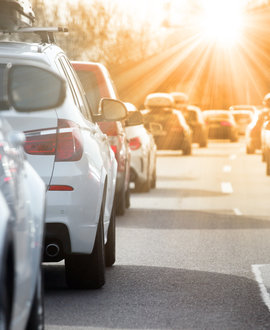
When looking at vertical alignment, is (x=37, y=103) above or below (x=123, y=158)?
above

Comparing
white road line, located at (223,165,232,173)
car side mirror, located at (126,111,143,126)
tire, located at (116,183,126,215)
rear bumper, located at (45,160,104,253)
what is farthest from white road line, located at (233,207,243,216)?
white road line, located at (223,165,232,173)

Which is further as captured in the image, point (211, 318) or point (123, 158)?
point (123, 158)

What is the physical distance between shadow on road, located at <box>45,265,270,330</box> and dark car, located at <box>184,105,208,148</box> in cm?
3368

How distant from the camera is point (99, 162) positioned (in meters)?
8.16

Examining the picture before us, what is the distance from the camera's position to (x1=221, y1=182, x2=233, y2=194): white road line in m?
21.2

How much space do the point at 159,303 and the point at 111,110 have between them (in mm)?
2312

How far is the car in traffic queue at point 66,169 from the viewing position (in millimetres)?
7523

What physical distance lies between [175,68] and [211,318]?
7920 centimetres

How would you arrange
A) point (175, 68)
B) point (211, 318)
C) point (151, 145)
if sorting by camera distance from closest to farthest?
point (211, 318), point (151, 145), point (175, 68)

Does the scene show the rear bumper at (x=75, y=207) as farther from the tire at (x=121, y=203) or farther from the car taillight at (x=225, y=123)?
the car taillight at (x=225, y=123)

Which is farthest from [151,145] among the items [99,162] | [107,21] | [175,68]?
[175,68]

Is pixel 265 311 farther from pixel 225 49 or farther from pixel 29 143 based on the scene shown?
pixel 225 49

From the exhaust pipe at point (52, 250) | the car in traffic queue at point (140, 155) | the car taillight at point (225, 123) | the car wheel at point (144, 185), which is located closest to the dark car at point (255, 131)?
the car wheel at point (144, 185)

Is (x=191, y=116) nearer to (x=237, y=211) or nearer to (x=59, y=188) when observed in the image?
(x=237, y=211)
